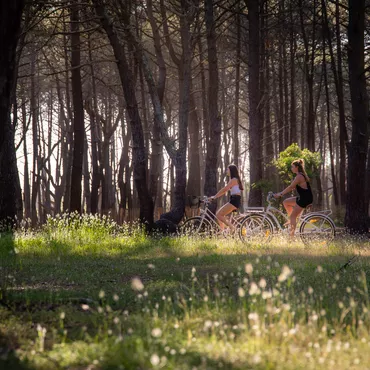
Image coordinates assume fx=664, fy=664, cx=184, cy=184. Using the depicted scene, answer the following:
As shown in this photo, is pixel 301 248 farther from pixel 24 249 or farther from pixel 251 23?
pixel 251 23

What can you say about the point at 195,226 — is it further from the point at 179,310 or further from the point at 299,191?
the point at 179,310

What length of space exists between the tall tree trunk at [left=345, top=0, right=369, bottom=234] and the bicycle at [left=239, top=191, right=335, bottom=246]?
3969 millimetres

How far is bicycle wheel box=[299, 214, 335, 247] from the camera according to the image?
15.1 m

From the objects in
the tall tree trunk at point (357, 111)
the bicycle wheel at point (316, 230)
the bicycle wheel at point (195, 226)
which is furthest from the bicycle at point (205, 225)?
the tall tree trunk at point (357, 111)

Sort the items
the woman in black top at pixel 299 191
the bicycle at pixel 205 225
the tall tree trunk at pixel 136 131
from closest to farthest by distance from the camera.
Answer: the woman in black top at pixel 299 191 → the bicycle at pixel 205 225 → the tall tree trunk at pixel 136 131

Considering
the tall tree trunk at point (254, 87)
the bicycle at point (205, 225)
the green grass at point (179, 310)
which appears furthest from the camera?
the tall tree trunk at point (254, 87)

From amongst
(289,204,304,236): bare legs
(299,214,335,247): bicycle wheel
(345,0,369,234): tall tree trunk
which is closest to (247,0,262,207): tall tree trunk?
(345,0,369,234): tall tree trunk

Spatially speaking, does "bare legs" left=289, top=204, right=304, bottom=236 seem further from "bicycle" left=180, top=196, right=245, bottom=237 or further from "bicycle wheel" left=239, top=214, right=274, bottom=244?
"bicycle" left=180, top=196, right=245, bottom=237

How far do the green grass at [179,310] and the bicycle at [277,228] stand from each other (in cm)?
123

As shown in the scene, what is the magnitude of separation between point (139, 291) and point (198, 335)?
2766mm

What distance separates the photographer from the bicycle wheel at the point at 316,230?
15.1 meters

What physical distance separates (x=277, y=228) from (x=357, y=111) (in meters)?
5.36

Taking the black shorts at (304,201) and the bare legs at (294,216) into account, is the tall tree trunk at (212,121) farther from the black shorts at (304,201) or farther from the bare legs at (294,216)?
the black shorts at (304,201)

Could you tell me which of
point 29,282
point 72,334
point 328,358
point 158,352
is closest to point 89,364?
point 158,352
